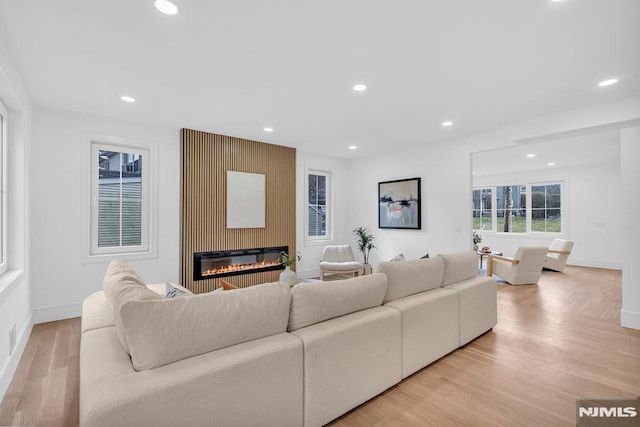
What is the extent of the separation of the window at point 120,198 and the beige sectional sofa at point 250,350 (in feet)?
6.91

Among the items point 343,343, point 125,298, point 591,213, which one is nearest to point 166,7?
point 125,298

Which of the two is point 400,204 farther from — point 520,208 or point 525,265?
point 520,208

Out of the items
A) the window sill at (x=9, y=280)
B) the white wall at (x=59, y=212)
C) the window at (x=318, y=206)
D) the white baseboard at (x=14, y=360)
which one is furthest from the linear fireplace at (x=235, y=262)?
the window sill at (x=9, y=280)

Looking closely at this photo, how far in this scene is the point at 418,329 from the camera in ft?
7.90

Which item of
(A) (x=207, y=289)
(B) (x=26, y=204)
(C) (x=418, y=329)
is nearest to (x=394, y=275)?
(C) (x=418, y=329)

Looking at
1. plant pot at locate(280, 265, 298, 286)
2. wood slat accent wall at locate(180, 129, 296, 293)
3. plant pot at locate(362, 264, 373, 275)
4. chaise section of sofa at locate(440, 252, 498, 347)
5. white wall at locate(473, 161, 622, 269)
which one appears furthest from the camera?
white wall at locate(473, 161, 622, 269)

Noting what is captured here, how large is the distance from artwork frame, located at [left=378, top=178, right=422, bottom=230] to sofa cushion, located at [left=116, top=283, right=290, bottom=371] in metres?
4.45

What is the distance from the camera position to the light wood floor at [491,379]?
76.9 inches

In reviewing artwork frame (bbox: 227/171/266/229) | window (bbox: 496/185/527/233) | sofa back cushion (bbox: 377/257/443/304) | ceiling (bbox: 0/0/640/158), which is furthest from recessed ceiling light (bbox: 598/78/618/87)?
window (bbox: 496/185/527/233)

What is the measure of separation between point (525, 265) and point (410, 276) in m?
4.21

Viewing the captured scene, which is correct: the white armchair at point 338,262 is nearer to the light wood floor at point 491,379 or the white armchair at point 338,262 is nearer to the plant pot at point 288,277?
the plant pot at point 288,277

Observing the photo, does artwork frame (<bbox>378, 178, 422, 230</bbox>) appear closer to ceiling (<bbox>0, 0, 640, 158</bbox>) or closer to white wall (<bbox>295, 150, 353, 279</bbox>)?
white wall (<bbox>295, 150, 353, 279</bbox>)

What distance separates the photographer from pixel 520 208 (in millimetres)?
A: 8656

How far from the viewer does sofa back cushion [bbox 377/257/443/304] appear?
2443mm
